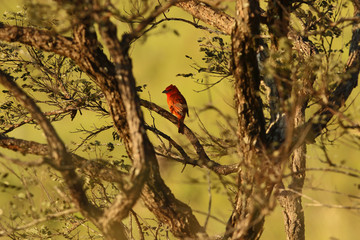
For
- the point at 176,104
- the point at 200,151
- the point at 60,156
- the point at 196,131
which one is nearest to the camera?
the point at 60,156

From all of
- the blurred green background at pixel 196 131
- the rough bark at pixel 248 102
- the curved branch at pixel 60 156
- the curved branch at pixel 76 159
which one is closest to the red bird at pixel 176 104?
the blurred green background at pixel 196 131

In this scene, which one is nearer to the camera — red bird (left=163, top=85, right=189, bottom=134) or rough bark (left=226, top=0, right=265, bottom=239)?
rough bark (left=226, top=0, right=265, bottom=239)

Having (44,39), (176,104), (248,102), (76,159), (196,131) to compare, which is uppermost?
(196,131)

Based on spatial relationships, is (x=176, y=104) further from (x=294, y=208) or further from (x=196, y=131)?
(x=196, y=131)

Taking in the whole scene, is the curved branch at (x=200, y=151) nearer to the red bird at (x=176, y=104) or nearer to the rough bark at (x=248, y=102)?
the red bird at (x=176, y=104)

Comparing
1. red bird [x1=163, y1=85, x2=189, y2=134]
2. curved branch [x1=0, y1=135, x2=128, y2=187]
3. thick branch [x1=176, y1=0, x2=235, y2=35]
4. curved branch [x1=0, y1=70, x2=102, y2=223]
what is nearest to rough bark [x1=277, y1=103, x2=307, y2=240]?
red bird [x1=163, y1=85, x2=189, y2=134]

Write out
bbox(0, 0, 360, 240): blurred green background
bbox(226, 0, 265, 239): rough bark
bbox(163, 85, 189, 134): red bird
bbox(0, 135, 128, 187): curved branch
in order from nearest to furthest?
bbox(226, 0, 265, 239): rough bark < bbox(0, 135, 128, 187): curved branch < bbox(163, 85, 189, 134): red bird < bbox(0, 0, 360, 240): blurred green background

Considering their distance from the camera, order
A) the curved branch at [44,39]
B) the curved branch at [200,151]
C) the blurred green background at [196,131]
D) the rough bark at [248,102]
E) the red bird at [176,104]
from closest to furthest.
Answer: the rough bark at [248,102]
the curved branch at [44,39]
the curved branch at [200,151]
the red bird at [176,104]
the blurred green background at [196,131]

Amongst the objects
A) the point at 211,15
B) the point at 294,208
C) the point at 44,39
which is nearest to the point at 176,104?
the point at 211,15

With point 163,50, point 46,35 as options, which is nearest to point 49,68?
point 46,35

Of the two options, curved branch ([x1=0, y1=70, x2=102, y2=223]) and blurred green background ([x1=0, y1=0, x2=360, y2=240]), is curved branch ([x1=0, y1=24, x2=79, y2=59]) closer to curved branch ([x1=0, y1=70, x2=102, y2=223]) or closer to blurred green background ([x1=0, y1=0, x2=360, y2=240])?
curved branch ([x1=0, y1=70, x2=102, y2=223])

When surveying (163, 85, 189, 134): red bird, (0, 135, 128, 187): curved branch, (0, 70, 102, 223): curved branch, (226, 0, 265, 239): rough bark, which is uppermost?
(163, 85, 189, 134): red bird

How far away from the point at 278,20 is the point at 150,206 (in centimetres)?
245

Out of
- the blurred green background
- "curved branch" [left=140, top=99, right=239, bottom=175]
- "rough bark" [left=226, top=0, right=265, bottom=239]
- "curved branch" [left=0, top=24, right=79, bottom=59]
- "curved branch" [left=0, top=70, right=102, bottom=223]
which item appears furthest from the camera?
the blurred green background
